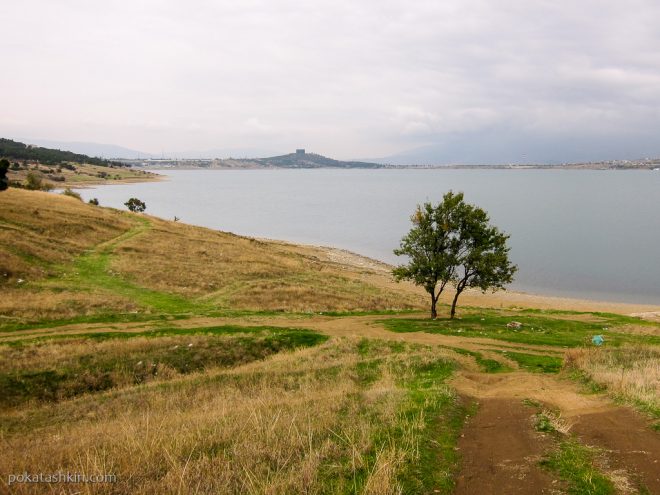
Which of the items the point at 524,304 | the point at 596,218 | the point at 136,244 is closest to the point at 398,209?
the point at 596,218

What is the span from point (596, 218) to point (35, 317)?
167658mm

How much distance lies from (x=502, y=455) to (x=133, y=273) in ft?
152

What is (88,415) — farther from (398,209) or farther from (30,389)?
(398,209)

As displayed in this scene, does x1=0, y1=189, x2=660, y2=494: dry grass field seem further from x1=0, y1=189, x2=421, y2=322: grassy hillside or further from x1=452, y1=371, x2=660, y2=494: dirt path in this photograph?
x1=0, y1=189, x2=421, y2=322: grassy hillside

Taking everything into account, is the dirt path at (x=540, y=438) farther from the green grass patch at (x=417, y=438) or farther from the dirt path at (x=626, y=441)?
the green grass patch at (x=417, y=438)

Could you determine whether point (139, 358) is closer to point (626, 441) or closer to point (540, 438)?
point (540, 438)

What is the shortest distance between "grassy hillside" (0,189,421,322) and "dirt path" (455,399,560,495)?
31144 mm

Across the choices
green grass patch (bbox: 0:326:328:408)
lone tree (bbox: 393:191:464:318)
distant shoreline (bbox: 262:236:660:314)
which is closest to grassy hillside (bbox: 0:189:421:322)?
green grass patch (bbox: 0:326:328:408)

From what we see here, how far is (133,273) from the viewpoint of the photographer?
49.8 metres

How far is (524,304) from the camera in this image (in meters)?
66.1

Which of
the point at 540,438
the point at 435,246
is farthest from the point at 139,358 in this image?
the point at 435,246

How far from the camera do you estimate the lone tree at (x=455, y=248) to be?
4006cm

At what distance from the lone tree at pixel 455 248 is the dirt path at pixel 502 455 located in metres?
25.1

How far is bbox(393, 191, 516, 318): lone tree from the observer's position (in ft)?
131
